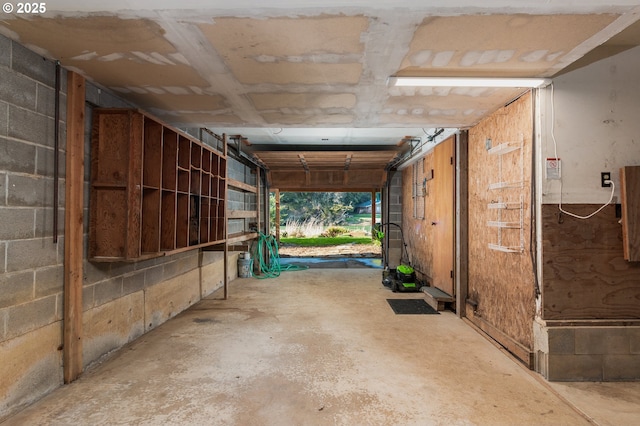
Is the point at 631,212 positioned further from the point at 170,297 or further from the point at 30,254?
the point at 170,297

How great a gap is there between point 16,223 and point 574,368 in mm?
4114

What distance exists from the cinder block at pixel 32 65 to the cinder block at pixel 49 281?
132cm

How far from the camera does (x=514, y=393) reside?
2.28 metres

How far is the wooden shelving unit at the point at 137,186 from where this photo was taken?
2.66 meters

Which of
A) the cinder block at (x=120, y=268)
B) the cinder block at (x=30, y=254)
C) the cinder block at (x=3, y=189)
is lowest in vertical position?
the cinder block at (x=120, y=268)

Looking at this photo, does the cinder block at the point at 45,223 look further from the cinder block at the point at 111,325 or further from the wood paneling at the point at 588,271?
the wood paneling at the point at 588,271

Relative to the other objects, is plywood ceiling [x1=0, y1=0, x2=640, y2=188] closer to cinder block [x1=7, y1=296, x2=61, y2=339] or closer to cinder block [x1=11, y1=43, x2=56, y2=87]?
cinder block [x1=11, y1=43, x2=56, y2=87]

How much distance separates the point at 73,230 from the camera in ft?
7.88

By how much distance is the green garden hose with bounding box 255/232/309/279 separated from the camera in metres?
6.94

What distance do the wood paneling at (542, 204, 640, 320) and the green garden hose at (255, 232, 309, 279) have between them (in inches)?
199

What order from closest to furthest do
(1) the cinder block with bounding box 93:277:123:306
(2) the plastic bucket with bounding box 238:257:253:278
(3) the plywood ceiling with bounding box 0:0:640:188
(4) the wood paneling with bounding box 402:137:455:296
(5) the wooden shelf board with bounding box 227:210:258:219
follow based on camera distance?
1. (3) the plywood ceiling with bounding box 0:0:640:188
2. (1) the cinder block with bounding box 93:277:123:306
3. (4) the wood paneling with bounding box 402:137:455:296
4. (5) the wooden shelf board with bounding box 227:210:258:219
5. (2) the plastic bucket with bounding box 238:257:253:278

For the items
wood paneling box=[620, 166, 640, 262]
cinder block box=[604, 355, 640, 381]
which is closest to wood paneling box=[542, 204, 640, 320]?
wood paneling box=[620, 166, 640, 262]

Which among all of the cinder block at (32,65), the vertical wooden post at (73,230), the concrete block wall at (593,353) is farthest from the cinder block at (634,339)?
the cinder block at (32,65)

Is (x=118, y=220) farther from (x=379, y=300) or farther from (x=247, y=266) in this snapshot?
(x=247, y=266)
